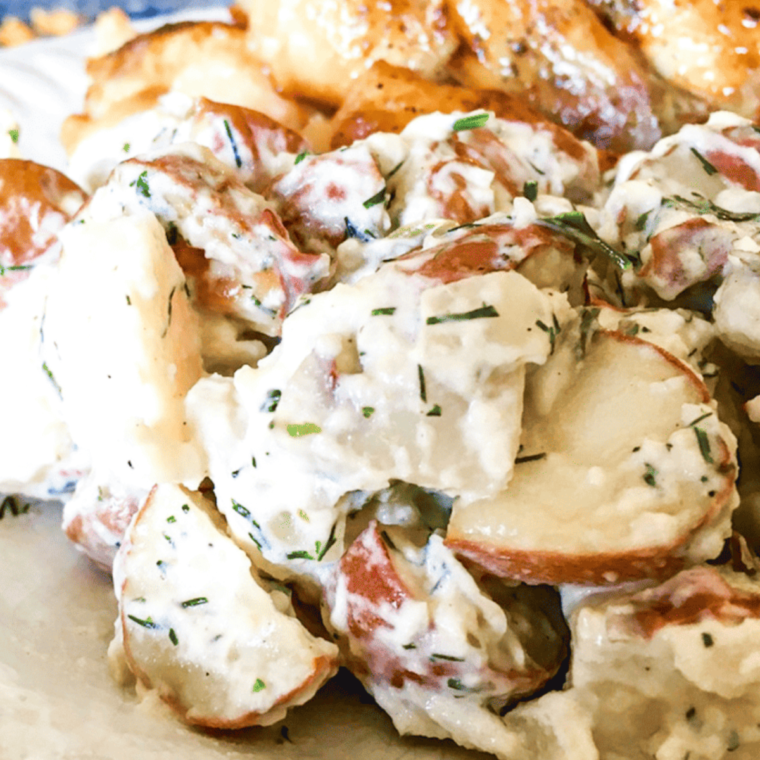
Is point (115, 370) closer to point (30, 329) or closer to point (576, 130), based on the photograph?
point (30, 329)

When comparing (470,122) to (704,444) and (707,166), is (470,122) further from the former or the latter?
(704,444)

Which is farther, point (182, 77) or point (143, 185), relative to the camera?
point (182, 77)

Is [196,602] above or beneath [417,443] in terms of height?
beneath

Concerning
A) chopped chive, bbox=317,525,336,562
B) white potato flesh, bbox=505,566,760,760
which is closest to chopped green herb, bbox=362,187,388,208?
chopped chive, bbox=317,525,336,562

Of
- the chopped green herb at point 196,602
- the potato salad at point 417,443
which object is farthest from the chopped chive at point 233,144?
the chopped green herb at point 196,602

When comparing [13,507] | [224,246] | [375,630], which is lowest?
[13,507]

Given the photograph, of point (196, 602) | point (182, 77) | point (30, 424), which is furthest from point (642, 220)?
point (182, 77)

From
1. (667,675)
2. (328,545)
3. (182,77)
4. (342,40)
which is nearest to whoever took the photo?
(667,675)
